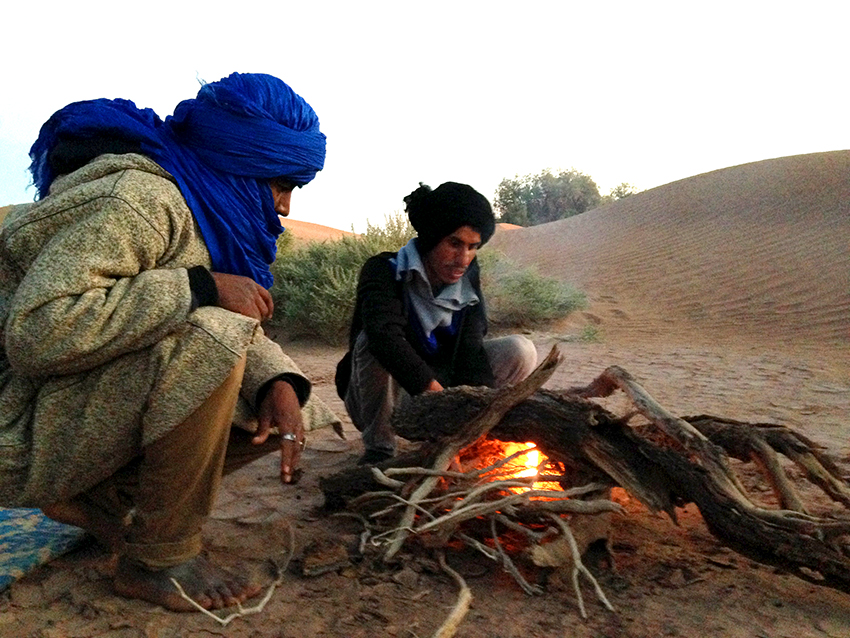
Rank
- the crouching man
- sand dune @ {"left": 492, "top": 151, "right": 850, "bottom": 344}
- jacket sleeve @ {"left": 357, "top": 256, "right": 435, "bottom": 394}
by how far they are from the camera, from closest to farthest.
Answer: jacket sleeve @ {"left": 357, "top": 256, "right": 435, "bottom": 394}, the crouching man, sand dune @ {"left": 492, "top": 151, "right": 850, "bottom": 344}

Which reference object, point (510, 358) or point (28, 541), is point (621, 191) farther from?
point (28, 541)

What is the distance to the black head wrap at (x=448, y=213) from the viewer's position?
3.24 metres

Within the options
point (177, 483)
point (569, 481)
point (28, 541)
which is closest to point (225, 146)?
point (177, 483)

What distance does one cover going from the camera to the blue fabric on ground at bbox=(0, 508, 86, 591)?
88.8 inches

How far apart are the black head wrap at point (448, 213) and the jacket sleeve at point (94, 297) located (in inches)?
60.6

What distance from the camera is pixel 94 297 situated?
5.87 ft

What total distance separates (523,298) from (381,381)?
21.4 ft

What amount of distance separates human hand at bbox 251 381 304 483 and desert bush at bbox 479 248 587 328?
286 inches

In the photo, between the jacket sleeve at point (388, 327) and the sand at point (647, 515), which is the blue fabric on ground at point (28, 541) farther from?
the jacket sleeve at point (388, 327)

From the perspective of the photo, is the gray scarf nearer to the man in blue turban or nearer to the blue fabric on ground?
the man in blue turban

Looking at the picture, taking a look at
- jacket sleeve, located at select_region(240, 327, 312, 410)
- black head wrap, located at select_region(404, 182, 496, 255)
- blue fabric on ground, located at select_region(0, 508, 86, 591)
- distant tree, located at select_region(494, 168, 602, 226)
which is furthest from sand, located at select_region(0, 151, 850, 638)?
distant tree, located at select_region(494, 168, 602, 226)

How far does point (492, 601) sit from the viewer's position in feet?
7.01

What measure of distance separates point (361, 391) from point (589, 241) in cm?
1443

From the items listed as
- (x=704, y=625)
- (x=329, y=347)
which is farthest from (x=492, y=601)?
(x=329, y=347)
